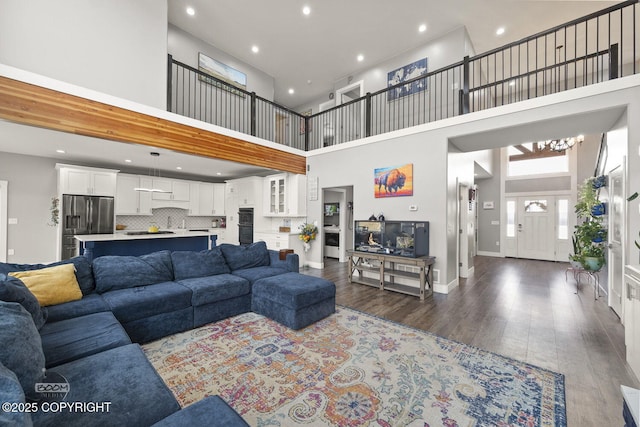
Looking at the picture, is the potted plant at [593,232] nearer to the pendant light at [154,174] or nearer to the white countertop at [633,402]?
the white countertop at [633,402]

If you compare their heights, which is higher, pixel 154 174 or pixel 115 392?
pixel 154 174

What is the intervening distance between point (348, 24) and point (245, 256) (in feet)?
16.8

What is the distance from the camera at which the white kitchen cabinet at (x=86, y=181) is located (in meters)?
5.21

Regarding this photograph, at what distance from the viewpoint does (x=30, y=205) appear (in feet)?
17.3

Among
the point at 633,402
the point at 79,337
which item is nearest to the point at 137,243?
the point at 79,337

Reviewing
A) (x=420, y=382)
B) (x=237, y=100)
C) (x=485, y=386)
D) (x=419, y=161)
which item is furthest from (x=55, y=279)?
(x=237, y=100)

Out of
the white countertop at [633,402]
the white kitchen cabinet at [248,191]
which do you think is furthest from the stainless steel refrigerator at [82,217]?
the white countertop at [633,402]

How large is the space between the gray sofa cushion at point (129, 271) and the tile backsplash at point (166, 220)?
4341 mm

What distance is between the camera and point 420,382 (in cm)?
201

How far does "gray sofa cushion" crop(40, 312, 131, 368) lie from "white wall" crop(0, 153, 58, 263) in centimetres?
499

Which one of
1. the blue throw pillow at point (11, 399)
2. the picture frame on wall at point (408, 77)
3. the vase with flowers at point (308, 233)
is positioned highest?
the picture frame on wall at point (408, 77)

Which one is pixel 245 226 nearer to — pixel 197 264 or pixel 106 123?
pixel 197 264

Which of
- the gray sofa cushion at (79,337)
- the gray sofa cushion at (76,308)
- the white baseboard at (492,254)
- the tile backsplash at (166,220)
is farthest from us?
the white baseboard at (492,254)

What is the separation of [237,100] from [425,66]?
15.3 feet
